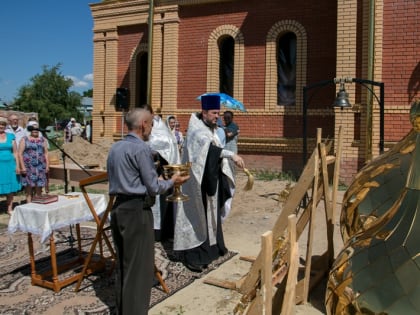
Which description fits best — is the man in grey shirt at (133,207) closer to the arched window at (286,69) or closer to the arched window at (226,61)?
the arched window at (286,69)

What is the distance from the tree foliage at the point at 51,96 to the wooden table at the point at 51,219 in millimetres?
37466

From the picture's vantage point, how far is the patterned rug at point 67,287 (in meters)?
4.07

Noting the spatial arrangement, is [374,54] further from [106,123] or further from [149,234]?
[106,123]

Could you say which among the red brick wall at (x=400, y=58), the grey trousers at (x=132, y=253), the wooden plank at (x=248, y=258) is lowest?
the wooden plank at (x=248, y=258)

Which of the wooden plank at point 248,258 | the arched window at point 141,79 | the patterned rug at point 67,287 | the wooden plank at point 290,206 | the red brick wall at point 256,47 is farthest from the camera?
the arched window at point 141,79

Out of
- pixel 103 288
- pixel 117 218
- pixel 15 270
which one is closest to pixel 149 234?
pixel 117 218

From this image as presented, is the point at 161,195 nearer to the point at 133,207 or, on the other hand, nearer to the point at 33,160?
the point at 133,207

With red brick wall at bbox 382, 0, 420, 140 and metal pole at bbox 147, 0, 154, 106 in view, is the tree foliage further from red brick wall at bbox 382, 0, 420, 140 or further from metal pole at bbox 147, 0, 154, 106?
red brick wall at bbox 382, 0, 420, 140

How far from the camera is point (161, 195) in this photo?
16.2ft

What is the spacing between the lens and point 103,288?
4531 mm

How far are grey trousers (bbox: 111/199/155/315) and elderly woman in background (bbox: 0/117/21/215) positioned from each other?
5247mm

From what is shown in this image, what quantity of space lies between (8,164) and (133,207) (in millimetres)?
5556

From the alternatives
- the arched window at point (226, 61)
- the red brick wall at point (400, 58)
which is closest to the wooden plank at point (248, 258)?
the red brick wall at point (400, 58)

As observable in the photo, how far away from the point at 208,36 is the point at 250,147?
351 centimetres
